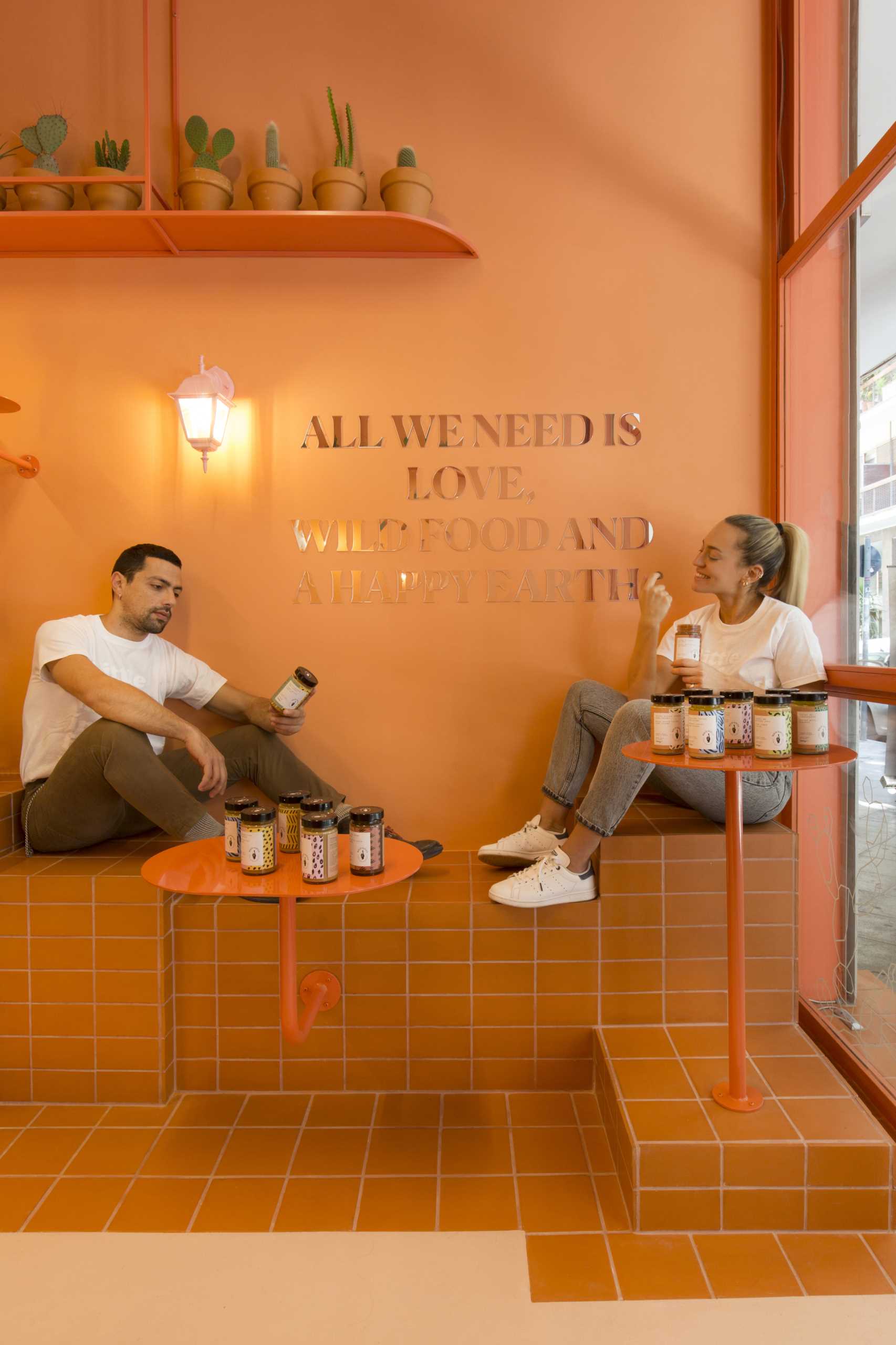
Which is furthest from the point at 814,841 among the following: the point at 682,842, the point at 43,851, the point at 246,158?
the point at 246,158

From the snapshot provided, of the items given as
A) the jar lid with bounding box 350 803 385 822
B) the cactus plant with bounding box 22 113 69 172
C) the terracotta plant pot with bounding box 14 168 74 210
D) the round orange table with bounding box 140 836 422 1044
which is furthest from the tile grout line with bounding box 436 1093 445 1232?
the cactus plant with bounding box 22 113 69 172

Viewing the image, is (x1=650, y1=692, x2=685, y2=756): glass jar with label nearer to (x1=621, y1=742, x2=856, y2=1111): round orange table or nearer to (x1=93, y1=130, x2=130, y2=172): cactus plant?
(x1=621, y1=742, x2=856, y2=1111): round orange table

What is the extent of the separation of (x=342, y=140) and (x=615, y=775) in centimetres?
217

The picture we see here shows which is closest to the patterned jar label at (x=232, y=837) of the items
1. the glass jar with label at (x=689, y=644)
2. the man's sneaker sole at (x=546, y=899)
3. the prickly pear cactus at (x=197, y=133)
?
the man's sneaker sole at (x=546, y=899)

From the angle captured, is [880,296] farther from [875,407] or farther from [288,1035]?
[288,1035]

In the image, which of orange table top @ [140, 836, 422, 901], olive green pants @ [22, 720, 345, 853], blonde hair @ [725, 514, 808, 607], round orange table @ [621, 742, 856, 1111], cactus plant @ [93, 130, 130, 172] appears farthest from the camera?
cactus plant @ [93, 130, 130, 172]

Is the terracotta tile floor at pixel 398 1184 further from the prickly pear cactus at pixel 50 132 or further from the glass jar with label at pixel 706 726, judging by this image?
the prickly pear cactus at pixel 50 132

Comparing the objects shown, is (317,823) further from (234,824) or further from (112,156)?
(112,156)

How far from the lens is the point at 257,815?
1633mm

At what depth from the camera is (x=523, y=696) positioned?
9.25 ft

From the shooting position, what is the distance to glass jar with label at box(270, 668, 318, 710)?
2.28 metres

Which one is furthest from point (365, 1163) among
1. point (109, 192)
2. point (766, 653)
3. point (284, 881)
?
point (109, 192)

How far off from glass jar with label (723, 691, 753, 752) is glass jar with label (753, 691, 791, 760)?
0.25 feet

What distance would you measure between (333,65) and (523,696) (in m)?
2.18
